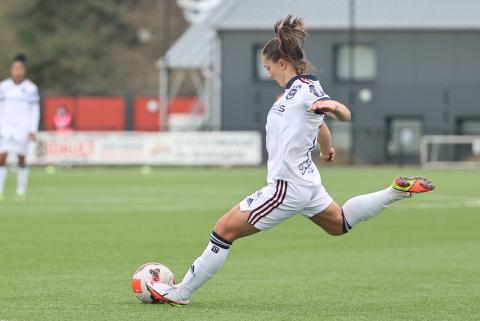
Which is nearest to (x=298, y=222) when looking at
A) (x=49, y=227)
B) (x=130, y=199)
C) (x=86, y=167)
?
(x=49, y=227)

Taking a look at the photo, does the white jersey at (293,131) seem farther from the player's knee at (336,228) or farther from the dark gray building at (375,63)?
the dark gray building at (375,63)

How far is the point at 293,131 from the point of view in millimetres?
8656

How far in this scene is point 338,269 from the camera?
12.1m

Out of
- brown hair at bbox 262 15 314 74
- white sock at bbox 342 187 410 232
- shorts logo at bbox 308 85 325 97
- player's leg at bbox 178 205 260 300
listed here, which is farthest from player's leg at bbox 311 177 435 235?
brown hair at bbox 262 15 314 74

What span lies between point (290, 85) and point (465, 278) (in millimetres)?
3413

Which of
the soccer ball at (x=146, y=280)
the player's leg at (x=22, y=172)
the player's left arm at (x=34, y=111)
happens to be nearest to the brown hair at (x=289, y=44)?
the soccer ball at (x=146, y=280)

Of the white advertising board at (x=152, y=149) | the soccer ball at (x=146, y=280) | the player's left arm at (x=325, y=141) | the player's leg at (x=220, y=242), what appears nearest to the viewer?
the player's leg at (x=220, y=242)

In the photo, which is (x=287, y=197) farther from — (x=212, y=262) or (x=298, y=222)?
(x=298, y=222)

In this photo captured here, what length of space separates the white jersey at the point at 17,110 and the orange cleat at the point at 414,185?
14.7 m

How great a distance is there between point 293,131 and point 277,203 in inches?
21.0

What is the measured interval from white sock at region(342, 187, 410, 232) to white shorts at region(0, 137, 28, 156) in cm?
1483

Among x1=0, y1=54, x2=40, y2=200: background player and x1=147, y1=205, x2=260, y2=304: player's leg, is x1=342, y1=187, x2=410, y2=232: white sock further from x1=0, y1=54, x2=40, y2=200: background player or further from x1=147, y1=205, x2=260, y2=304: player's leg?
x1=0, y1=54, x2=40, y2=200: background player

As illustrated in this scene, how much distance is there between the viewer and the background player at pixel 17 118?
75.2 ft

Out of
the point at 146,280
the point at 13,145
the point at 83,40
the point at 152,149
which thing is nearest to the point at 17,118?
the point at 13,145
